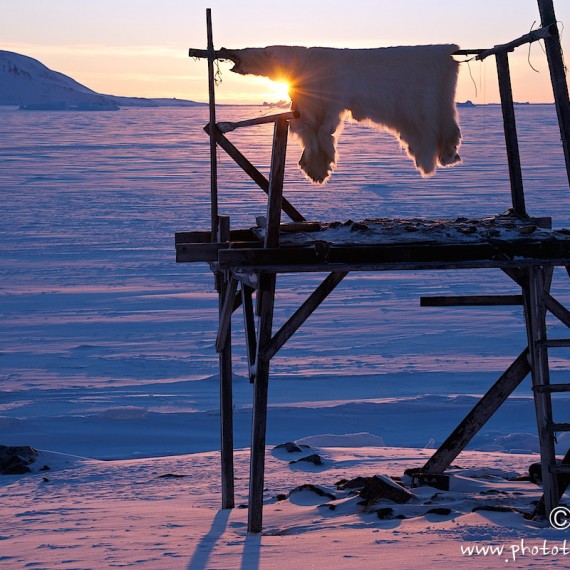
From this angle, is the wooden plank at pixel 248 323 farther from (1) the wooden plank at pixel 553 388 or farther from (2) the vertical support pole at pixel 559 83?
(2) the vertical support pole at pixel 559 83

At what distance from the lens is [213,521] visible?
736 centimetres

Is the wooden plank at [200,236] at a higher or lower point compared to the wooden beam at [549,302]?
higher

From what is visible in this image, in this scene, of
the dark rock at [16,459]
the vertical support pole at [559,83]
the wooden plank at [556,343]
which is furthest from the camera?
the dark rock at [16,459]

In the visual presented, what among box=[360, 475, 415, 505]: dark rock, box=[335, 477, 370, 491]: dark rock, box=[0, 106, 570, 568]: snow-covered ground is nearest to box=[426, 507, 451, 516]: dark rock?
box=[0, 106, 570, 568]: snow-covered ground

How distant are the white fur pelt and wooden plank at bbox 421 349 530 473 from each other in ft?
5.02

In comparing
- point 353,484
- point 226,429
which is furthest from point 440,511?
point 226,429

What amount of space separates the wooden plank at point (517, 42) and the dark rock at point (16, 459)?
5.18 m

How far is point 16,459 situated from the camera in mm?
9398

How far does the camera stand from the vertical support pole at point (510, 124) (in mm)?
7824

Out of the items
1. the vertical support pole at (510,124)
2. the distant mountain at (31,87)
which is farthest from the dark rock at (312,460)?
the distant mountain at (31,87)

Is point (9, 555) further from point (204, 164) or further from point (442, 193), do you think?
point (204, 164)

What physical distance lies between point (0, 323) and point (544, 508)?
32.4 feet

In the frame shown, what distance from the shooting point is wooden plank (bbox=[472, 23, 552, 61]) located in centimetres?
680

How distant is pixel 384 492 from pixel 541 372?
1364 mm
